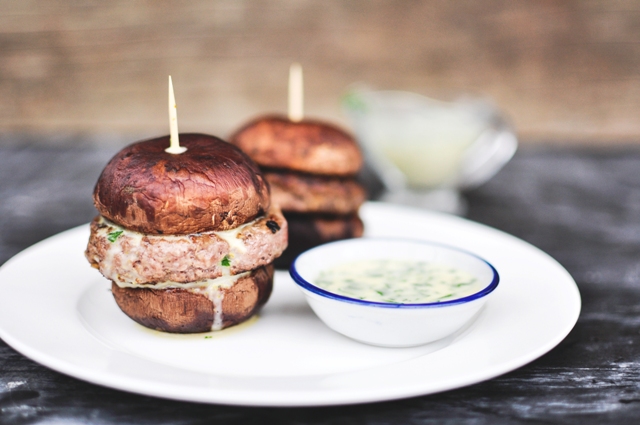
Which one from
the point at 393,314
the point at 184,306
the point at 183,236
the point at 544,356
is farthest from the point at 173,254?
the point at 544,356

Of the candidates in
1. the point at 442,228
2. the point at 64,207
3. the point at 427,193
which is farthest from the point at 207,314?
the point at 427,193

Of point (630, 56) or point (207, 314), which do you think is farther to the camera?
point (630, 56)

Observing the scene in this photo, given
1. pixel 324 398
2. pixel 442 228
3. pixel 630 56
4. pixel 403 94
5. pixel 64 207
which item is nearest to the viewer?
pixel 324 398

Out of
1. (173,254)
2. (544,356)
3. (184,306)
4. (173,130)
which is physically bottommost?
(544,356)

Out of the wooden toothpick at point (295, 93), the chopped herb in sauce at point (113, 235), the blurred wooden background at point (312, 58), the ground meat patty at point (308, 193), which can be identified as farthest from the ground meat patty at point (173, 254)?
the blurred wooden background at point (312, 58)

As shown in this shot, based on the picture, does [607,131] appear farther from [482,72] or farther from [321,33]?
[321,33]

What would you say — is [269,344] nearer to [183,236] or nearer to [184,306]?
[184,306]
